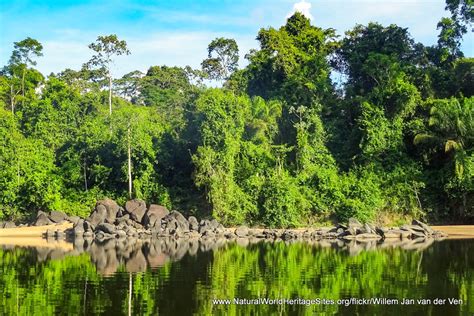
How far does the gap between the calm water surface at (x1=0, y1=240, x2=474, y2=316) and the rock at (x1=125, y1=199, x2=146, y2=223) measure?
27.0 feet

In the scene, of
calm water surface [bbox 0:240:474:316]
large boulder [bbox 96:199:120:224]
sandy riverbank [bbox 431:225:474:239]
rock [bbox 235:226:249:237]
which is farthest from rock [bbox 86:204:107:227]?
sandy riverbank [bbox 431:225:474:239]

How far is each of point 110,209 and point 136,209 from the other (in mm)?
1685

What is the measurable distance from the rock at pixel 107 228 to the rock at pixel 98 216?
2.83 ft

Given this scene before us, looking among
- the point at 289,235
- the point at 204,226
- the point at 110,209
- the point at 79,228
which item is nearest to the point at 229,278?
the point at 289,235

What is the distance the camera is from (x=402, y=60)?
4316 centimetres

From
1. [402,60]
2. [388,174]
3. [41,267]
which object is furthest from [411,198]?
[41,267]

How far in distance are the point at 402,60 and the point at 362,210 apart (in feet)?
45.7

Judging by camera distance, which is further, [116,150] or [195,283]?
[116,150]

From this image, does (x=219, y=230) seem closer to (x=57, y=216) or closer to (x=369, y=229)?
(x=369, y=229)

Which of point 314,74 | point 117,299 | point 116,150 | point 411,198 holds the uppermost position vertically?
point 314,74

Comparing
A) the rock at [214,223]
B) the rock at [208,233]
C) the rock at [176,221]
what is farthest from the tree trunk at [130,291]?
the rock at [214,223]

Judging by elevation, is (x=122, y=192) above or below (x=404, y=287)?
above

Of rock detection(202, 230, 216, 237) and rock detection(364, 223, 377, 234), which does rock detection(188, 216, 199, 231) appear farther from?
rock detection(364, 223, 377, 234)

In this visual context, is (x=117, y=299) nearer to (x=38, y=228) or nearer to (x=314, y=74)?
(x=38, y=228)
